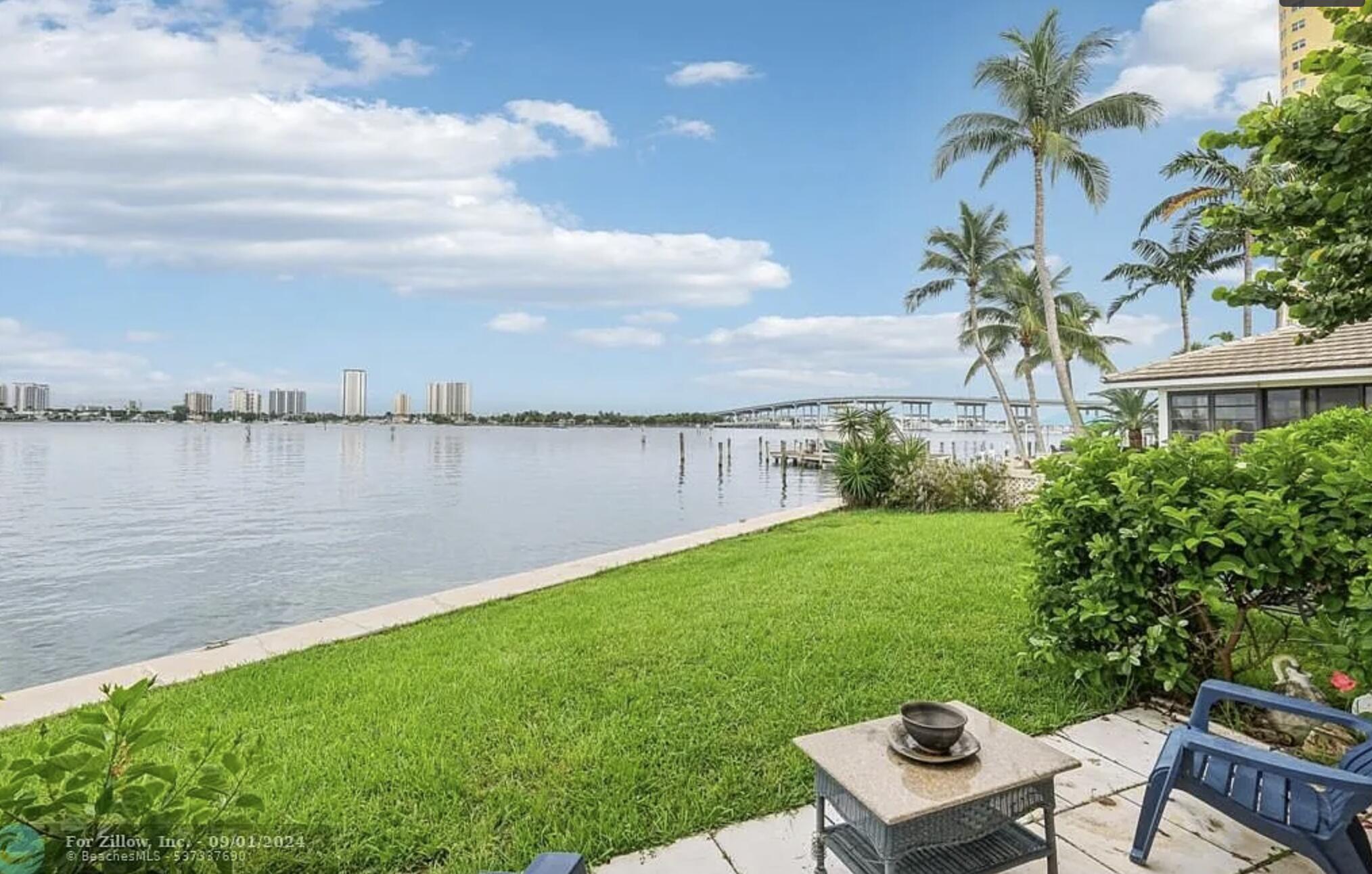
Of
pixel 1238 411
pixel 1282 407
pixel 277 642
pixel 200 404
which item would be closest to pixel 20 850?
pixel 277 642

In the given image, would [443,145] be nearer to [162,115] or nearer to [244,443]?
[162,115]

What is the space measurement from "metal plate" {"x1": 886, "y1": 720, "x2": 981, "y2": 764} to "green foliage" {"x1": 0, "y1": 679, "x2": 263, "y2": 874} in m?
1.61

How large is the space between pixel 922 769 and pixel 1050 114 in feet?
64.4

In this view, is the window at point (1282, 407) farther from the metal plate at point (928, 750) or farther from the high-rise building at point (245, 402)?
the high-rise building at point (245, 402)

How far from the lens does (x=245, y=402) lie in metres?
95.3

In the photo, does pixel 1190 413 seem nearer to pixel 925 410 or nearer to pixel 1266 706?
pixel 1266 706

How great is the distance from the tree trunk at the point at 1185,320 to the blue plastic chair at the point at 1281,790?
25789 mm

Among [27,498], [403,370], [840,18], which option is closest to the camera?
[840,18]

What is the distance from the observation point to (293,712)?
12.5ft

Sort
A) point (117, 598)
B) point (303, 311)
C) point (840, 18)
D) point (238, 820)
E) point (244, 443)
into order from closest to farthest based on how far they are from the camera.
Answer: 1. point (238, 820)
2. point (117, 598)
3. point (840, 18)
4. point (303, 311)
5. point (244, 443)

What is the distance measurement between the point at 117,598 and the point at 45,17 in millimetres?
8024

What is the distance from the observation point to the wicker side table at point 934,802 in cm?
171

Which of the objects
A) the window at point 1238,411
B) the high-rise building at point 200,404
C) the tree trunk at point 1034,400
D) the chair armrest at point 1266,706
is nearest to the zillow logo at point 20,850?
the chair armrest at point 1266,706

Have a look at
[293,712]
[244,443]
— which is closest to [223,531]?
[293,712]
